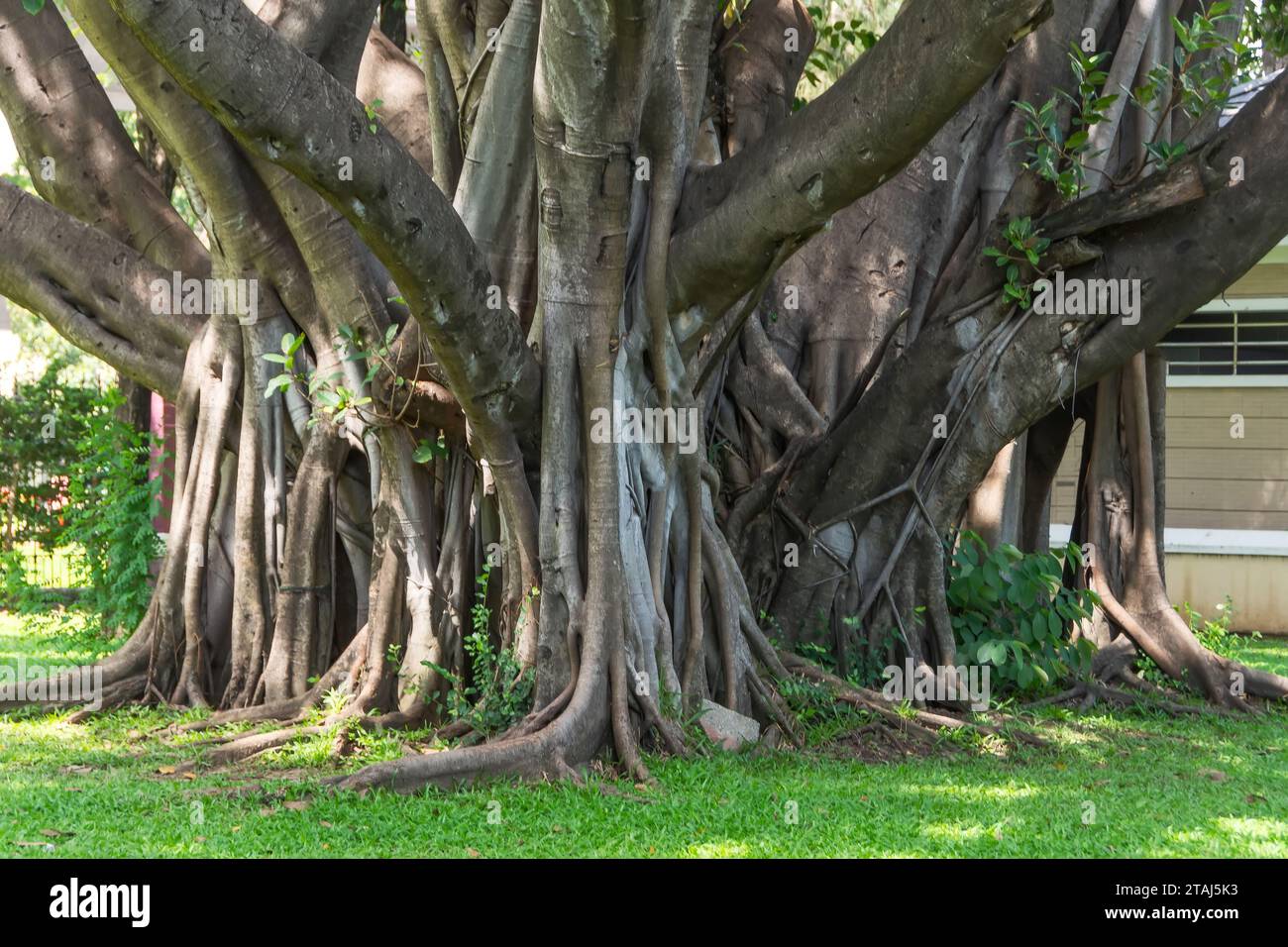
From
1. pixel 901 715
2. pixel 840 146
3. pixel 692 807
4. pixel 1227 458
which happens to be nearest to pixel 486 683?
Result: pixel 692 807

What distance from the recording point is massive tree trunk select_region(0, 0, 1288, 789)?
220 inches

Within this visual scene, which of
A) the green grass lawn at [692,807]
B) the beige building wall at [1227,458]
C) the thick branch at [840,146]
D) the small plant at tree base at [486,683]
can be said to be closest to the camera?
the green grass lawn at [692,807]

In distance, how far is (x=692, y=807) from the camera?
525 centimetres

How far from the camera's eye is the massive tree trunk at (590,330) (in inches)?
220

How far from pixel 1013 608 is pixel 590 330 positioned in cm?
355

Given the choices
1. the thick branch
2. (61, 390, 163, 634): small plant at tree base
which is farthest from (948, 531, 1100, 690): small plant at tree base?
(61, 390, 163, 634): small plant at tree base

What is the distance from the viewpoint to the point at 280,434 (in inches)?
294

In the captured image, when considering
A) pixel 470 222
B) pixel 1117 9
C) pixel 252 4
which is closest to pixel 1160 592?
pixel 1117 9

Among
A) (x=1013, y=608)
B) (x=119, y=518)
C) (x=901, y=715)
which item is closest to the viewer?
(x=901, y=715)

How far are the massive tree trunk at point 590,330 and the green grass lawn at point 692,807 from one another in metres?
0.41

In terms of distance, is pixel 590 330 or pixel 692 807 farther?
pixel 590 330

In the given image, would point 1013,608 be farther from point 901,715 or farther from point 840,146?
point 840,146

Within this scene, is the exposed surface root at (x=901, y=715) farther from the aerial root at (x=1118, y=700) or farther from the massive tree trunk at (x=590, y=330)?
the aerial root at (x=1118, y=700)

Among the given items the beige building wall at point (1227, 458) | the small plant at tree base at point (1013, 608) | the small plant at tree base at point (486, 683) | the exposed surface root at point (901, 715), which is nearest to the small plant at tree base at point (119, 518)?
the small plant at tree base at point (486, 683)
